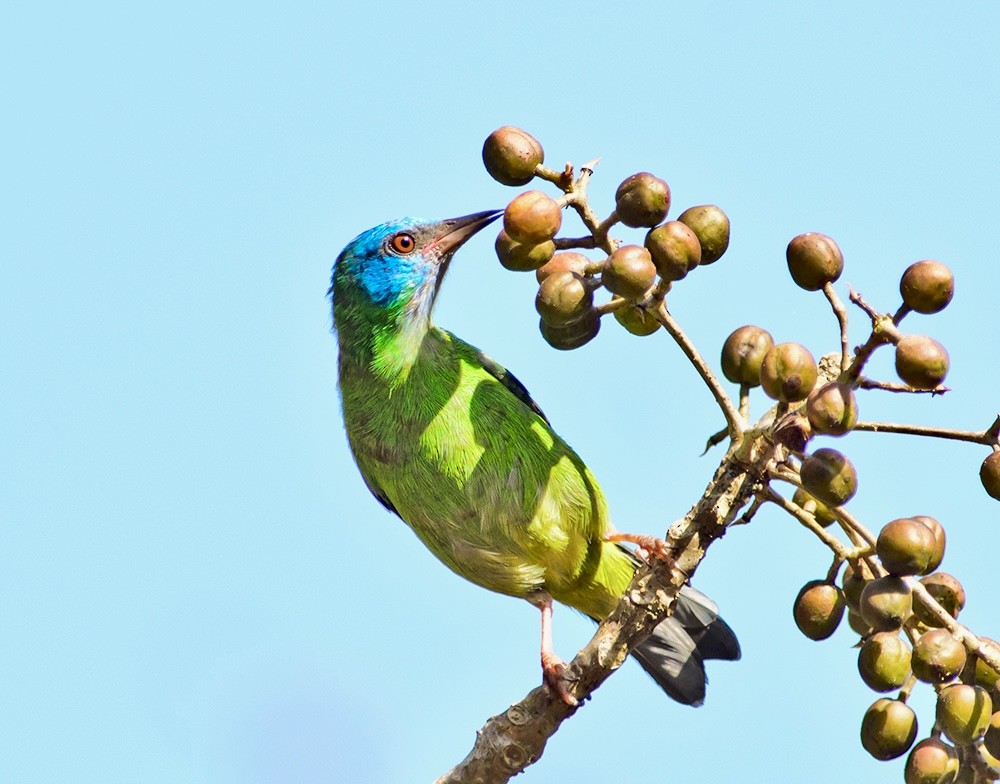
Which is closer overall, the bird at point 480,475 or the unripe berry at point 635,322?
the unripe berry at point 635,322

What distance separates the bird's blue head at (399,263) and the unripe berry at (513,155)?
2.66m

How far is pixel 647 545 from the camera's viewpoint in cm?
442

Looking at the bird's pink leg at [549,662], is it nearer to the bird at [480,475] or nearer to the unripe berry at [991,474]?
the bird at [480,475]

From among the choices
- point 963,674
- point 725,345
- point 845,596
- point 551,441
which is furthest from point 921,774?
point 551,441

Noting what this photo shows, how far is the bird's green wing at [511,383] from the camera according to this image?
5711 mm

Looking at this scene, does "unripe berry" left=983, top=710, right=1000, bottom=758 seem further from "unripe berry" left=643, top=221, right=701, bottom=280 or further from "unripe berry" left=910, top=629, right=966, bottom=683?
"unripe berry" left=643, top=221, right=701, bottom=280

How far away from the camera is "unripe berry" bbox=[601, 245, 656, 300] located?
9.98ft

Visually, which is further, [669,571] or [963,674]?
[669,571]

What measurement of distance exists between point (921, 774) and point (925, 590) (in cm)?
42

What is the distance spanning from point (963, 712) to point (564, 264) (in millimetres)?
1554

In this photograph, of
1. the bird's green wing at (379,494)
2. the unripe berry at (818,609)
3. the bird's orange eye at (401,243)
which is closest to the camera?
the unripe berry at (818,609)

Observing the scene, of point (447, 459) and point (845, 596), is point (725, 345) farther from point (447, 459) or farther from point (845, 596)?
point (447, 459)

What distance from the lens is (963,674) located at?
2.90m

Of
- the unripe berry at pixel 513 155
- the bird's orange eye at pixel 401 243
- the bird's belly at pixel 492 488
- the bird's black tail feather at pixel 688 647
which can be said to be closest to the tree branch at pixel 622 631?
the unripe berry at pixel 513 155
